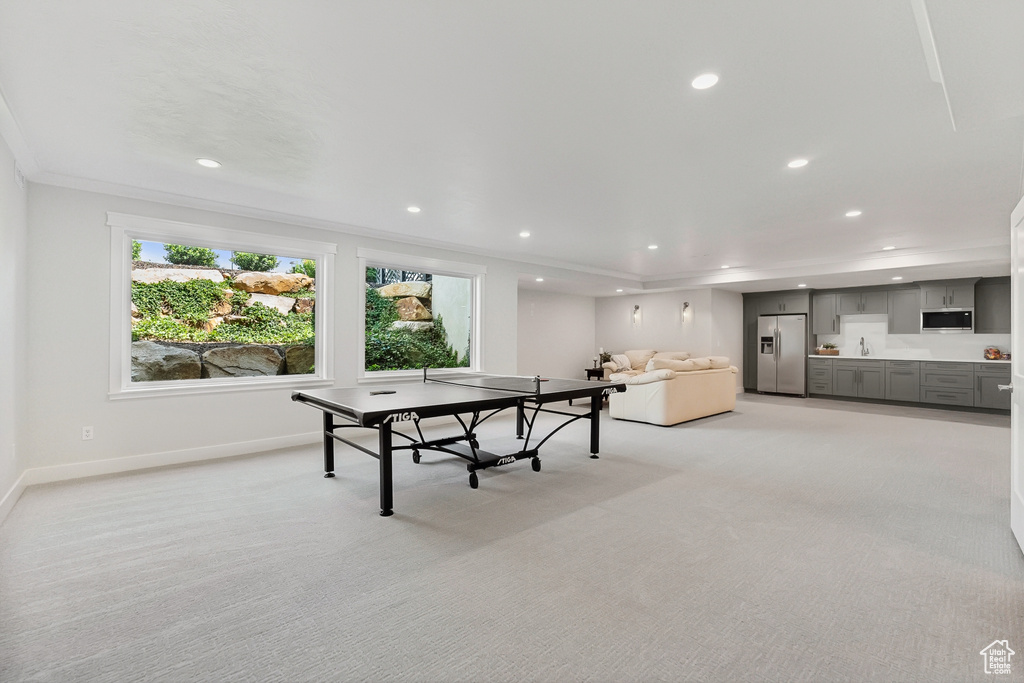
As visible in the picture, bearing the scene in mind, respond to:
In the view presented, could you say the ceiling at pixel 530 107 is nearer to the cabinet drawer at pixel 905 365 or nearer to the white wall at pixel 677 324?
the cabinet drawer at pixel 905 365

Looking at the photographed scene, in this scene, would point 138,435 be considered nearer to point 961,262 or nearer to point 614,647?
point 614,647

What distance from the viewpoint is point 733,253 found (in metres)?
6.90

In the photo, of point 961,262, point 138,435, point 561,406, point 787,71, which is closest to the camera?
point 787,71

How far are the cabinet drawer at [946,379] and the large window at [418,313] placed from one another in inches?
307

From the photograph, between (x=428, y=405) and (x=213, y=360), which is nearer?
(x=428, y=405)

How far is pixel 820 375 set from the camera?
938 cm

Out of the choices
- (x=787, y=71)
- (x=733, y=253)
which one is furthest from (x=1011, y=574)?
(x=733, y=253)

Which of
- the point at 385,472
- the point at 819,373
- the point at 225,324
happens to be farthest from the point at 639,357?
the point at 385,472

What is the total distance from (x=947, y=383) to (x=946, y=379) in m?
0.07

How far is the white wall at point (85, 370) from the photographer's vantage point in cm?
369

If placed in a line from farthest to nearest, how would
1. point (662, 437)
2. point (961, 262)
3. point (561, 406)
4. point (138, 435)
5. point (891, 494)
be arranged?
1. point (561, 406)
2. point (961, 262)
3. point (662, 437)
4. point (138, 435)
5. point (891, 494)

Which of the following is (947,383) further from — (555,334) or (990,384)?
(555,334)

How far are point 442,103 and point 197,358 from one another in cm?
376

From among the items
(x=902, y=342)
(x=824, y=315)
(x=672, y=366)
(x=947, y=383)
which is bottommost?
(x=947, y=383)
